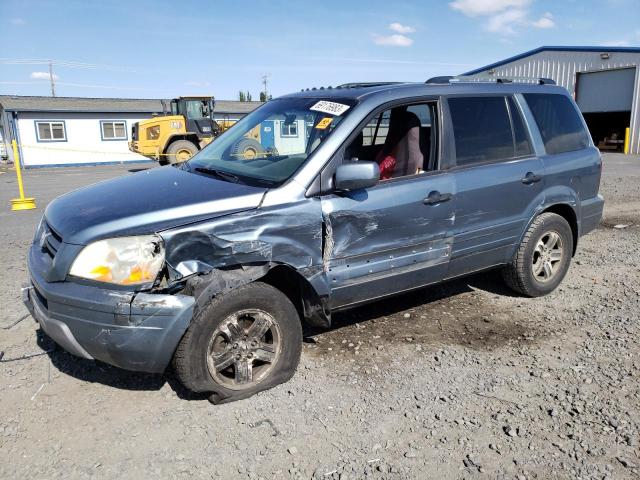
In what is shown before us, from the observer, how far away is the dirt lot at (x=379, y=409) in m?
2.60

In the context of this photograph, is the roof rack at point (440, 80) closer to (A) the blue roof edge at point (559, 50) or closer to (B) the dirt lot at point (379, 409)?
(B) the dirt lot at point (379, 409)

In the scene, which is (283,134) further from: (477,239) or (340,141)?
(477,239)

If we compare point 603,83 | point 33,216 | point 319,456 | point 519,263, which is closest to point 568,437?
point 319,456

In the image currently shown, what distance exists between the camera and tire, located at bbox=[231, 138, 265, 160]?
400 centimetres

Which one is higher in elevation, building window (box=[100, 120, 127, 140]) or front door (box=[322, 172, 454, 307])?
building window (box=[100, 120, 127, 140])

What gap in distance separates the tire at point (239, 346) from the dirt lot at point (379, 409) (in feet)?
0.41

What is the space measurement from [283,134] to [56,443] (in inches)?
99.4

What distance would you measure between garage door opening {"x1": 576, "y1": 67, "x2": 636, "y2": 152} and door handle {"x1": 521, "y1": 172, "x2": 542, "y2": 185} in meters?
25.6

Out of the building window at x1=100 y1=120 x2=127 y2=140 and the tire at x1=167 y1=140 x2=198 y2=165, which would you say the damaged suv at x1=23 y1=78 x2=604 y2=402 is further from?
the building window at x1=100 y1=120 x2=127 y2=140

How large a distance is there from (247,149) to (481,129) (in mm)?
1913

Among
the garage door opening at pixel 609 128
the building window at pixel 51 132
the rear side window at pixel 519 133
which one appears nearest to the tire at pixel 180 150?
the building window at pixel 51 132

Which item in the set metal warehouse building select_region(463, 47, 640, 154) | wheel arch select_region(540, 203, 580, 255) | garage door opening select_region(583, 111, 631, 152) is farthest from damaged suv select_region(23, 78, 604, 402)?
garage door opening select_region(583, 111, 631, 152)

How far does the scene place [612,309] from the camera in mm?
4566

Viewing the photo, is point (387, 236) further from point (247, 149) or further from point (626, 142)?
point (626, 142)
